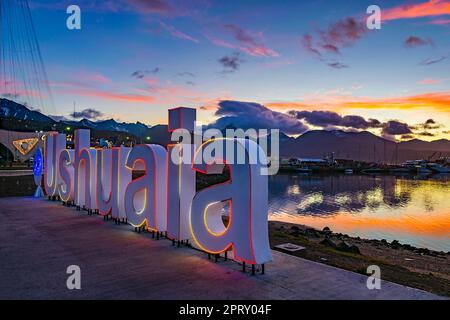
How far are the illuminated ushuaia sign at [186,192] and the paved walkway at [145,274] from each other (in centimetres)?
70

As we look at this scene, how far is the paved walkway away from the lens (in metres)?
7.33

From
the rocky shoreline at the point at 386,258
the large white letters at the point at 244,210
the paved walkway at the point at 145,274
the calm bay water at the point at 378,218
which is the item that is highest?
the large white letters at the point at 244,210

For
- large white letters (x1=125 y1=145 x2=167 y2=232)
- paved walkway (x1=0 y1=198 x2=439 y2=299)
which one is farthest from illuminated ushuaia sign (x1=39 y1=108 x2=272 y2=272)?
paved walkway (x1=0 y1=198 x2=439 y2=299)

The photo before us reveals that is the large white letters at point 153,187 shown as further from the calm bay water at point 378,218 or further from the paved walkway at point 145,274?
the calm bay water at point 378,218

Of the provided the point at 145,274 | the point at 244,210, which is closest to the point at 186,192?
the point at 244,210

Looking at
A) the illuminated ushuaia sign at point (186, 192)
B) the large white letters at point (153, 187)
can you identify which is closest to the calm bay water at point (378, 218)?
the illuminated ushuaia sign at point (186, 192)

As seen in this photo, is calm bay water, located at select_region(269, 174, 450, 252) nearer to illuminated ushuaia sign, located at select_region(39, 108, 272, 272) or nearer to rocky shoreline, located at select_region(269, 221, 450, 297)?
rocky shoreline, located at select_region(269, 221, 450, 297)

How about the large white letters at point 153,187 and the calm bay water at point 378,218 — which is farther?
the calm bay water at point 378,218

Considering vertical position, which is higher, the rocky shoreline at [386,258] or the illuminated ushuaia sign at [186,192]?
the illuminated ushuaia sign at [186,192]

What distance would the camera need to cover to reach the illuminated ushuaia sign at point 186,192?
874 cm

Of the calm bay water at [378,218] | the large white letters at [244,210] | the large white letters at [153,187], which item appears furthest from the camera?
the calm bay water at [378,218]

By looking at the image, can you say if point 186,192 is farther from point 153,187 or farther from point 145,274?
point 145,274

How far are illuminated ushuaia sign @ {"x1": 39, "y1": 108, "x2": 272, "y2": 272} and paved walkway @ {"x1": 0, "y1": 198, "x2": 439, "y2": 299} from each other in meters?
0.70
